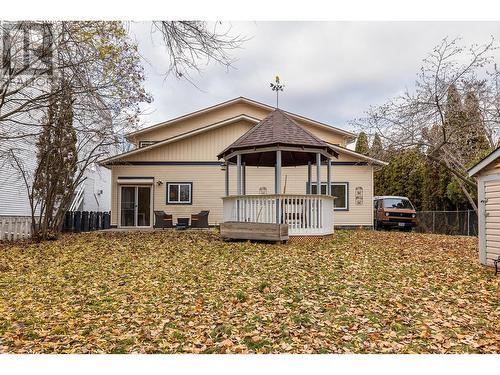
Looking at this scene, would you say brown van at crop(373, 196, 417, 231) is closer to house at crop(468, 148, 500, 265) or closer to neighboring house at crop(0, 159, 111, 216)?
house at crop(468, 148, 500, 265)

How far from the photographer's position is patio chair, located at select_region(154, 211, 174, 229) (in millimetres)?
16891

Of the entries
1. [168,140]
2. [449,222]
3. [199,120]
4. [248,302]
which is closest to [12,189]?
[168,140]

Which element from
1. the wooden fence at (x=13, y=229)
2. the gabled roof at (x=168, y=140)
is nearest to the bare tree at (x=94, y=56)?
the wooden fence at (x=13, y=229)

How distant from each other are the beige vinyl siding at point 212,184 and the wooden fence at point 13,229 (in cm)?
479

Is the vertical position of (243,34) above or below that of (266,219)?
above

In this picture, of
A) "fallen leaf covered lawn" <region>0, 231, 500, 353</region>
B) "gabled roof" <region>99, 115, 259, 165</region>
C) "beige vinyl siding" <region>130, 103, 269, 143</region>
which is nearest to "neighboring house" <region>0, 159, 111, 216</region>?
"gabled roof" <region>99, 115, 259, 165</region>

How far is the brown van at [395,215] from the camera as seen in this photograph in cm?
1922

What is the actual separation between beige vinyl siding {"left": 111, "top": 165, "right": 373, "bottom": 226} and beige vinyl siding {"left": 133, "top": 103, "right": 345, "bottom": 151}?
2890mm

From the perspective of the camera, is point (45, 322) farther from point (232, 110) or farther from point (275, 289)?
point (232, 110)

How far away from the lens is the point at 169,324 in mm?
4754

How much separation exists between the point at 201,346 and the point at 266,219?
287 inches

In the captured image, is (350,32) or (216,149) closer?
(350,32)

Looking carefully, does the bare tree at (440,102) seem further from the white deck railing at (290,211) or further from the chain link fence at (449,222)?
the chain link fence at (449,222)
